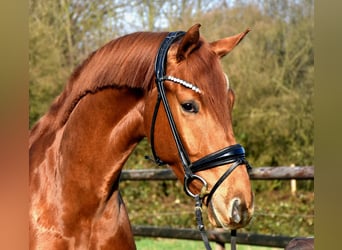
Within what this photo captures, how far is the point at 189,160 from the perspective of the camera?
1.81 m

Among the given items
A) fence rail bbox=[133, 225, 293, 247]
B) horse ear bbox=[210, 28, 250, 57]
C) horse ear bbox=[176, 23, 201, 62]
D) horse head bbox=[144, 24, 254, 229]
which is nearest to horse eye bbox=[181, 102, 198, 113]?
horse head bbox=[144, 24, 254, 229]

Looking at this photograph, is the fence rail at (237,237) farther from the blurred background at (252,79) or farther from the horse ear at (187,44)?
the blurred background at (252,79)

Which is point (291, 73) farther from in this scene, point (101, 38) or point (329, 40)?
point (329, 40)

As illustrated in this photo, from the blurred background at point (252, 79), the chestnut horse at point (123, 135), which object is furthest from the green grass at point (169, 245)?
the chestnut horse at point (123, 135)

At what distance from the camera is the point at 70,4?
10.7 m

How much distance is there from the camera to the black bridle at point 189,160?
1699mm

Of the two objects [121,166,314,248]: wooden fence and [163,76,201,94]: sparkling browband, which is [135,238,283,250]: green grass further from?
[163,76,201,94]: sparkling browband

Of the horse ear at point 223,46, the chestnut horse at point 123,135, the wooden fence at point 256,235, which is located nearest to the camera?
the chestnut horse at point 123,135

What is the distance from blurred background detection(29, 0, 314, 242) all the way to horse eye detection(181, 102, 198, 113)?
7.69 metres

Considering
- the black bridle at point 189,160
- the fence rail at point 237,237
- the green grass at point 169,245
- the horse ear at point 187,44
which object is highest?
the horse ear at point 187,44

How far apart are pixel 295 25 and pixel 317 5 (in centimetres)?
968

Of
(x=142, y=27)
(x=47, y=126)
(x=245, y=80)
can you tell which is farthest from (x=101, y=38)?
(x=47, y=126)

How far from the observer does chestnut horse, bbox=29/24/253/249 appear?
69.3 inches

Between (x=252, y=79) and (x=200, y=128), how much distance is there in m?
8.26
